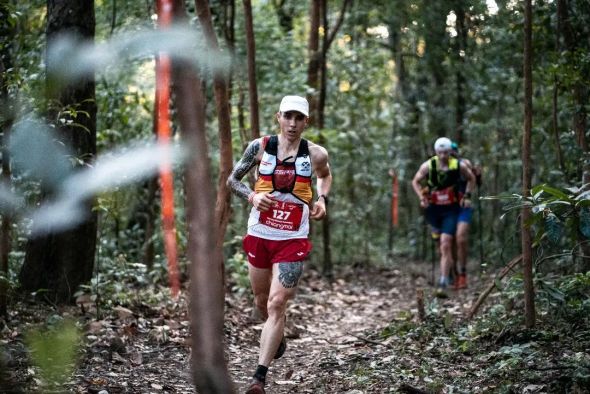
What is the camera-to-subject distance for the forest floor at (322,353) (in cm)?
538

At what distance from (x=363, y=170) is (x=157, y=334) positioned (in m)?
10.3

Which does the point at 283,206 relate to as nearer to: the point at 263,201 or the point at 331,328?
the point at 263,201

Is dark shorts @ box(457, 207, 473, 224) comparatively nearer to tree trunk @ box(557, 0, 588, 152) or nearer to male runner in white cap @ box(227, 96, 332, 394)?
tree trunk @ box(557, 0, 588, 152)

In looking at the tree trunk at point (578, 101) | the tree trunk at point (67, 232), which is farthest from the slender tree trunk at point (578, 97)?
the tree trunk at point (67, 232)

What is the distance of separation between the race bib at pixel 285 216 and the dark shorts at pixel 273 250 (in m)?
0.13

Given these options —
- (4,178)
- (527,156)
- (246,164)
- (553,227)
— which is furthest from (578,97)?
(4,178)

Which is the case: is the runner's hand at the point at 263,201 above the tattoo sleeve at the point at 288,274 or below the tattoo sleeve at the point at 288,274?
above

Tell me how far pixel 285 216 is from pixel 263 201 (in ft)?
0.89

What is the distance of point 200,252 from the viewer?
317cm

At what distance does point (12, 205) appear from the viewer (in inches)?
284

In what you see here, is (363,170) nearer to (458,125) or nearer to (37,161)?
(458,125)

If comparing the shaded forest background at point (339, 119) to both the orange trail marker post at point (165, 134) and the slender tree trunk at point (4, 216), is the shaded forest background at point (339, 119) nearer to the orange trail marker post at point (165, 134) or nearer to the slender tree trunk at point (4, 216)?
the slender tree trunk at point (4, 216)

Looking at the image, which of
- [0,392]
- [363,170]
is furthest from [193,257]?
[363,170]

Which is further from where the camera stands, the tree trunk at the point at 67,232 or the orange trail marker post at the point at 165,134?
the orange trail marker post at the point at 165,134
